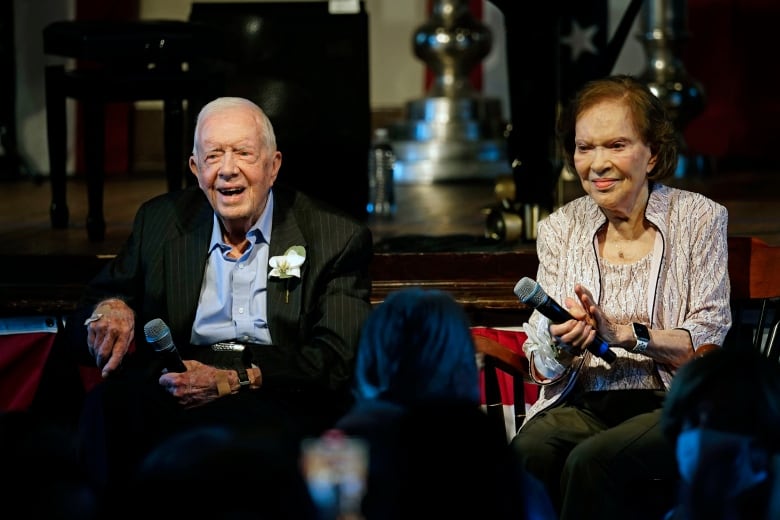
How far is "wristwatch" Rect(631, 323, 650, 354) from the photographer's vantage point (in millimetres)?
2955

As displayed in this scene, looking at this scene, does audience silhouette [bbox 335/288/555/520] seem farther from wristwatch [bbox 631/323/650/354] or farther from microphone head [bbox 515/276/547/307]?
A: wristwatch [bbox 631/323/650/354]

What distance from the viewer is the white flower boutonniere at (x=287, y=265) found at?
10.4 feet

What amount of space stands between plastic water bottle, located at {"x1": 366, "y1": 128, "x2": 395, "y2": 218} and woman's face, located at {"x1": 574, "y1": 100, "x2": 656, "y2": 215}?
2.59 m

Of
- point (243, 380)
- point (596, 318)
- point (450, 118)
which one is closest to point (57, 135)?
point (243, 380)

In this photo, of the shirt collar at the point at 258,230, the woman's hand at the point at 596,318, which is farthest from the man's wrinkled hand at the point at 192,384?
the woman's hand at the point at 596,318

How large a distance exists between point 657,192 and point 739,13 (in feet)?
16.5

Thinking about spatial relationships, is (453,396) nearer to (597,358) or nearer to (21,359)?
(597,358)

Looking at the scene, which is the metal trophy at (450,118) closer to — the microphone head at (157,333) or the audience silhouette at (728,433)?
→ the microphone head at (157,333)

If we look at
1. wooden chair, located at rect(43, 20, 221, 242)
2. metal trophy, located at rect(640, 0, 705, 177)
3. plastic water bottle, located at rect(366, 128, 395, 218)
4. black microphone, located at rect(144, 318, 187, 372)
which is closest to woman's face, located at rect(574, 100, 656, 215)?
black microphone, located at rect(144, 318, 187, 372)

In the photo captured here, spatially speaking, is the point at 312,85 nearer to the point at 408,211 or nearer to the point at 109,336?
the point at 408,211

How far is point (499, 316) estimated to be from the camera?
4.12 metres

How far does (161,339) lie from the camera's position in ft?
9.23

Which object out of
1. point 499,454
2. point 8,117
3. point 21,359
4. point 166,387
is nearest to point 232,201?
point 166,387

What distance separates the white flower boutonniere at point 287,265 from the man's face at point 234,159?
13 centimetres
